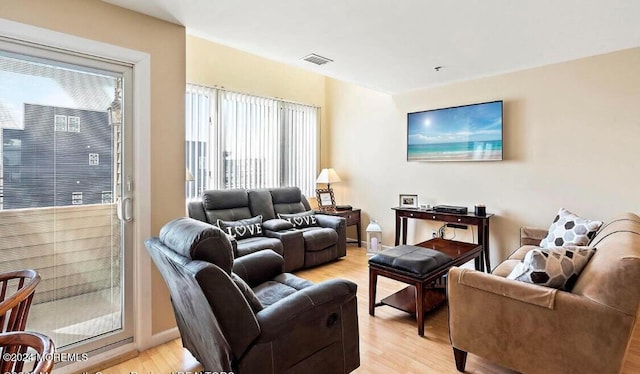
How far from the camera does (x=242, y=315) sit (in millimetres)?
1389

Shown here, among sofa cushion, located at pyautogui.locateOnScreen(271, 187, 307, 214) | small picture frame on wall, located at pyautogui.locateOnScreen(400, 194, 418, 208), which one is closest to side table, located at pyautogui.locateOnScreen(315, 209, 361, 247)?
sofa cushion, located at pyautogui.locateOnScreen(271, 187, 307, 214)

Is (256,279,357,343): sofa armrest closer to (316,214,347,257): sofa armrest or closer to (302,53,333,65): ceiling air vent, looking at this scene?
(302,53,333,65): ceiling air vent

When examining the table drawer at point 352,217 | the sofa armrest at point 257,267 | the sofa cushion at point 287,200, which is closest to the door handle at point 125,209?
the sofa armrest at point 257,267

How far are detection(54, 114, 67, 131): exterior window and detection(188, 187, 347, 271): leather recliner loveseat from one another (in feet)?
5.86

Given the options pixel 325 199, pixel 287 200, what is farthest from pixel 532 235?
pixel 287 200

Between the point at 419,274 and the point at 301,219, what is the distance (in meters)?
2.23

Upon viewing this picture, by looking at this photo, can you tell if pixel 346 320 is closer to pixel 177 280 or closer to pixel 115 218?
pixel 177 280

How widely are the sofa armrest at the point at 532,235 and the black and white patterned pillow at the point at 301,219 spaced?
2559mm

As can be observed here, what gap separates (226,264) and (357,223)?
3774 millimetres

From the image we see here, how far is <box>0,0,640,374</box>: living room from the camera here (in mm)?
2248

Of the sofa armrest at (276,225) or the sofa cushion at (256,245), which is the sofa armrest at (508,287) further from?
the sofa armrest at (276,225)

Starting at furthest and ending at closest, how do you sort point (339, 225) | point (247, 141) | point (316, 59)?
point (247, 141) → point (339, 225) → point (316, 59)

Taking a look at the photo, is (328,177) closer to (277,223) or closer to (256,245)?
(277,223)

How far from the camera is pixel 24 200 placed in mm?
1851
